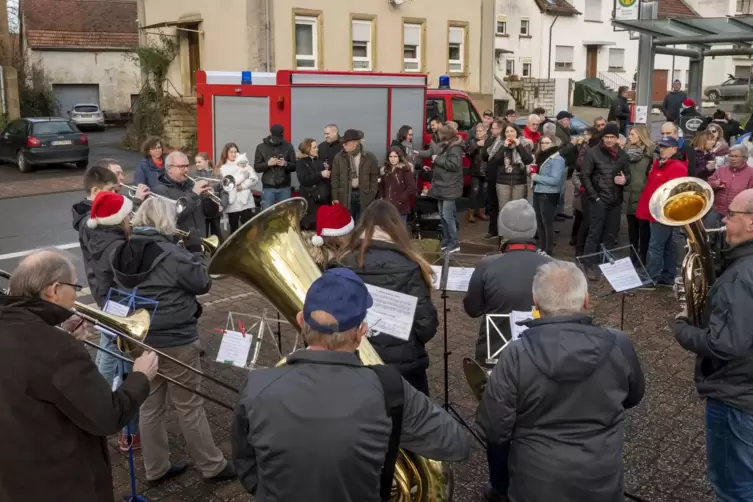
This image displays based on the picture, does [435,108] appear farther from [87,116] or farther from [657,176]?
[87,116]

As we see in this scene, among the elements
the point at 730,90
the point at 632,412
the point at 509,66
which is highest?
the point at 509,66

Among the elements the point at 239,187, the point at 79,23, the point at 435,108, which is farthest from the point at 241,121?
the point at 79,23

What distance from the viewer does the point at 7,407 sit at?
8.80 ft

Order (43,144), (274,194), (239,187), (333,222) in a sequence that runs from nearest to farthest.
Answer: (333,222) → (239,187) → (274,194) → (43,144)

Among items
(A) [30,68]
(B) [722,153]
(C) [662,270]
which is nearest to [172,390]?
(C) [662,270]

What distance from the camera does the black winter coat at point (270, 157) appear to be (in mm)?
9883

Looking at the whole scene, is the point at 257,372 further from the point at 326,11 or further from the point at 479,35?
the point at 479,35

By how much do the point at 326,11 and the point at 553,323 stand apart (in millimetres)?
18612

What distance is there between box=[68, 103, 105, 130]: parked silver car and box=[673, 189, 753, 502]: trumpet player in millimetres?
31527

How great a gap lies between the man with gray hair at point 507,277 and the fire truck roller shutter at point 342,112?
7.20 m

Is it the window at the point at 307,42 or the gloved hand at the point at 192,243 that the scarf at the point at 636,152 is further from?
the window at the point at 307,42

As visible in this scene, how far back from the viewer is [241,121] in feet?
37.9

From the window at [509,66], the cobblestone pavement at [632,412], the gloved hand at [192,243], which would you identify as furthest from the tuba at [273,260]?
the window at [509,66]

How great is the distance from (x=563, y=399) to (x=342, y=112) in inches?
365
